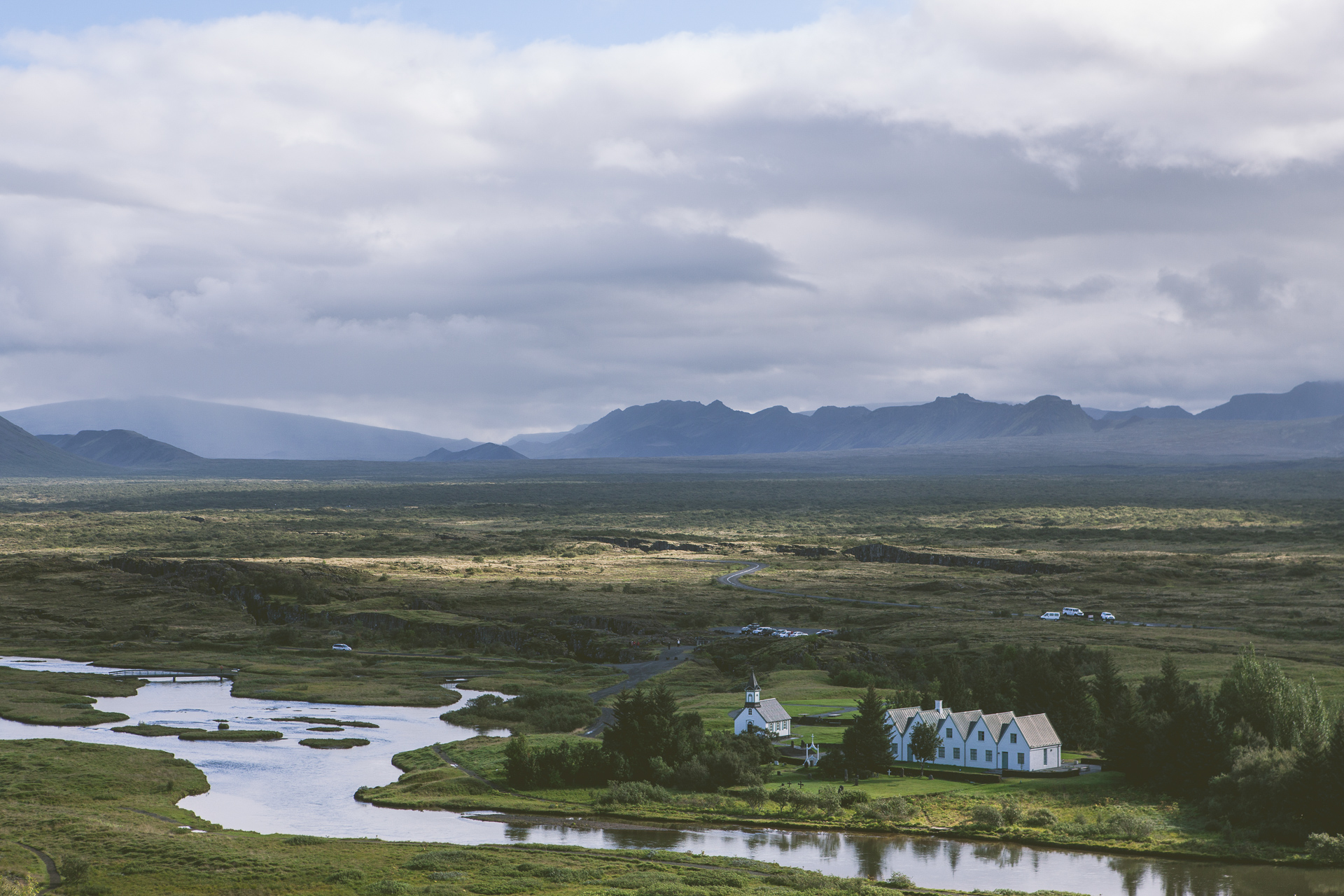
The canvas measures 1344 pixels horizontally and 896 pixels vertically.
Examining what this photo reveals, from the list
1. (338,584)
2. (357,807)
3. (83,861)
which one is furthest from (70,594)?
(83,861)

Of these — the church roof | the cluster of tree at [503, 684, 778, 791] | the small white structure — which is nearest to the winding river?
the cluster of tree at [503, 684, 778, 791]

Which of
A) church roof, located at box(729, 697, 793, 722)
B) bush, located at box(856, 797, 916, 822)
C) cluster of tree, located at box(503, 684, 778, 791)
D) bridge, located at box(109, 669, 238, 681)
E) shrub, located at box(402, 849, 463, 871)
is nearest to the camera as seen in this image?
shrub, located at box(402, 849, 463, 871)

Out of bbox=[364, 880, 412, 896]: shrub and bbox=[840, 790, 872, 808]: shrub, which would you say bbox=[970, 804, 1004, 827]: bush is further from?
bbox=[364, 880, 412, 896]: shrub

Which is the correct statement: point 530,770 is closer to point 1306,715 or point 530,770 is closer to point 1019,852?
point 1019,852

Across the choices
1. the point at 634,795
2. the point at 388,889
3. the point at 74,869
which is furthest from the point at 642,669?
the point at 74,869

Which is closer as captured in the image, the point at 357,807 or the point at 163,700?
the point at 357,807
